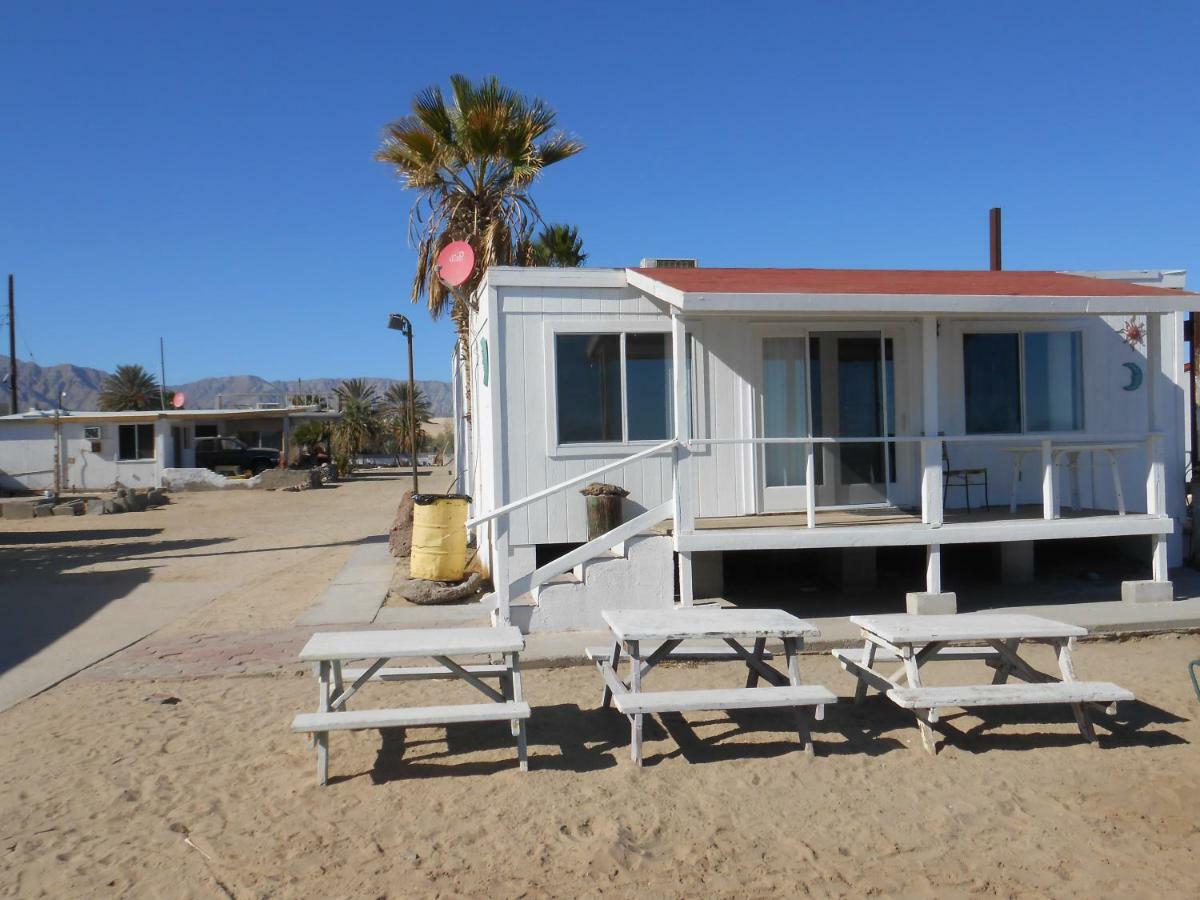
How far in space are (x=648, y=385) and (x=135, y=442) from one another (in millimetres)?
29738

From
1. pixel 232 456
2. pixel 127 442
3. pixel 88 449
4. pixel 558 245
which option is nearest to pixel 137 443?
pixel 127 442

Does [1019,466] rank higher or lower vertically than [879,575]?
higher

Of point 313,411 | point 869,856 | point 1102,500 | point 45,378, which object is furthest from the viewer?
point 45,378

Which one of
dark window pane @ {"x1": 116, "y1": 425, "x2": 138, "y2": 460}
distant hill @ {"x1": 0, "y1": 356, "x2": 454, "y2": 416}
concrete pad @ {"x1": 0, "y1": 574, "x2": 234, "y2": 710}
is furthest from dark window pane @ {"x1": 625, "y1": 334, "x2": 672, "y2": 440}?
distant hill @ {"x1": 0, "y1": 356, "x2": 454, "y2": 416}

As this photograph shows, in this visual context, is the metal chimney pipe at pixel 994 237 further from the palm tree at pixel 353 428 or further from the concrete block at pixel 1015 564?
the palm tree at pixel 353 428

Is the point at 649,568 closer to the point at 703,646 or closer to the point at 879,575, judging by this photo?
the point at 703,646

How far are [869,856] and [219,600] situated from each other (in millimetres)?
8792

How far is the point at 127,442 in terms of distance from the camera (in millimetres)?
34250

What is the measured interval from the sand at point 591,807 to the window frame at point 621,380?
3362 mm

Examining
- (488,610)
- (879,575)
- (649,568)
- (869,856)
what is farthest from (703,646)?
(879,575)

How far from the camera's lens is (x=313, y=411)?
38875 mm

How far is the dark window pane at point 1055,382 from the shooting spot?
10.8 meters

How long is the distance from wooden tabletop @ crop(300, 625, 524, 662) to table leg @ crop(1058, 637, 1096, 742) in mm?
3405

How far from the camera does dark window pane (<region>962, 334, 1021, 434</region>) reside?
34.9 ft
